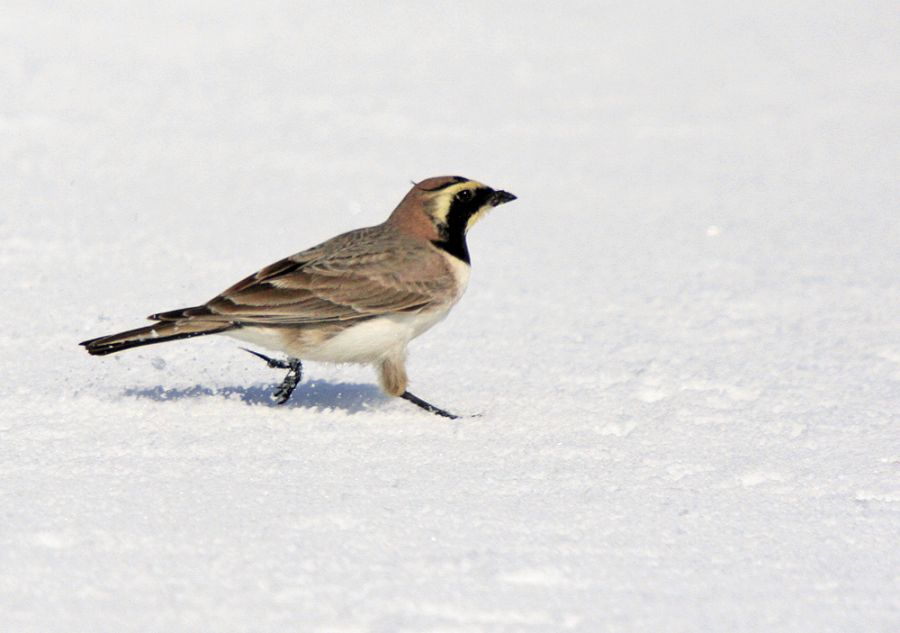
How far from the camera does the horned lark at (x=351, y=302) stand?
539cm

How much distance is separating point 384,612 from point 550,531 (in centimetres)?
89

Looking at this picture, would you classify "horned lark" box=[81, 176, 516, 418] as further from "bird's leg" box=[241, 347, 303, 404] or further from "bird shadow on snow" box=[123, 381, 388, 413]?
"bird shadow on snow" box=[123, 381, 388, 413]

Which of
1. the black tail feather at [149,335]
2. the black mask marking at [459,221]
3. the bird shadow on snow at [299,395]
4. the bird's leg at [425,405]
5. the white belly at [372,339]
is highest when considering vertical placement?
the black mask marking at [459,221]

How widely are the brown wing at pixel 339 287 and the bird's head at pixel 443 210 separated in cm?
12

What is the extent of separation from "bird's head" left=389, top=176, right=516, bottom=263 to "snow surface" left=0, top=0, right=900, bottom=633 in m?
0.75

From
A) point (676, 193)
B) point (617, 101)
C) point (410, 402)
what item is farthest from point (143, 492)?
point (617, 101)

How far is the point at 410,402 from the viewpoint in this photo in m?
5.85

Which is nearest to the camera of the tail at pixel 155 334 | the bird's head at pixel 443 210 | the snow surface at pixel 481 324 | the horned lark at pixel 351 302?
the snow surface at pixel 481 324

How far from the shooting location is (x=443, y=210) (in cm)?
585

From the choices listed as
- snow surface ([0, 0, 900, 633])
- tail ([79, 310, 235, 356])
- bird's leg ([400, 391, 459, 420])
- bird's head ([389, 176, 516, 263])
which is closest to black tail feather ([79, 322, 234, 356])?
tail ([79, 310, 235, 356])

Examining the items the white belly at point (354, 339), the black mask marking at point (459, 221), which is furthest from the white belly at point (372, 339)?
the black mask marking at point (459, 221)

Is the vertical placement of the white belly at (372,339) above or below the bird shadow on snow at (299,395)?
above

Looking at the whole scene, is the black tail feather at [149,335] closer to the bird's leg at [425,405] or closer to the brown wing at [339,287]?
the brown wing at [339,287]

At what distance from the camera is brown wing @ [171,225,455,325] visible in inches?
213
